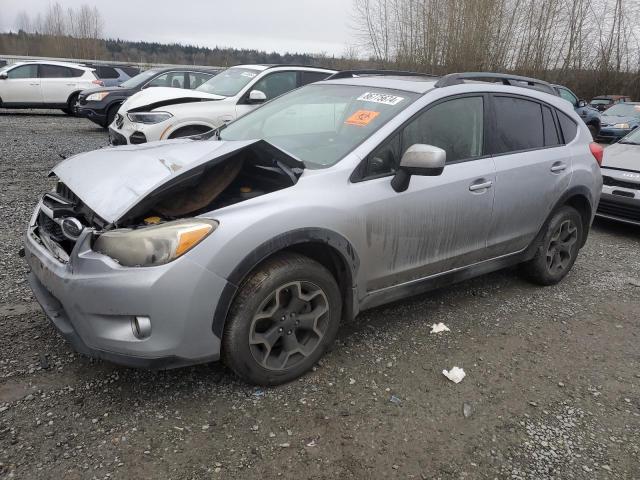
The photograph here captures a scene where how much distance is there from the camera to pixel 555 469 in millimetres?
2418

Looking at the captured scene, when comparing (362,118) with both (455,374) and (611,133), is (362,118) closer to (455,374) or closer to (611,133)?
(455,374)

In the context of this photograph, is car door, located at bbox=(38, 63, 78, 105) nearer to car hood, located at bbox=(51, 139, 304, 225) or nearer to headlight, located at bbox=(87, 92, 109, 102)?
headlight, located at bbox=(87, 92, 109, 102)

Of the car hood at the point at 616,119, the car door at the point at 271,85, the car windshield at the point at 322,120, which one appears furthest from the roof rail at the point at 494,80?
the car hood at the point at 616,119

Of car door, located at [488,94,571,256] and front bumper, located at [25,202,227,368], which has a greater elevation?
car door, located at [488,94,571,256]

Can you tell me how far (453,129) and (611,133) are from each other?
14617mm

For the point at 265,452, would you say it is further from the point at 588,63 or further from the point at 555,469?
the point at 588,63

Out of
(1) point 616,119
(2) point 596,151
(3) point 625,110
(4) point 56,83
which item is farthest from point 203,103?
(3) point 625,110

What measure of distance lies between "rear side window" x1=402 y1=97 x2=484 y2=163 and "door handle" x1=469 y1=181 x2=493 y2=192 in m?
0.20

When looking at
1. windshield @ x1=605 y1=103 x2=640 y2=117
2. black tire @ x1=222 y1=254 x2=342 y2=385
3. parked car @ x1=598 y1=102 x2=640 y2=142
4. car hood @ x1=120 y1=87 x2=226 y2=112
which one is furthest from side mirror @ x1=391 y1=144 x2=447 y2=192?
windshield @ x1=605 y1=103 x2=640 y2=117

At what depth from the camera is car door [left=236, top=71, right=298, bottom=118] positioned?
8.12 metres

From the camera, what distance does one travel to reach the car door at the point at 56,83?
15344 millimetres

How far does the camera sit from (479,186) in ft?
11.6

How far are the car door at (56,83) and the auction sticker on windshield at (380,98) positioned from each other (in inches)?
582

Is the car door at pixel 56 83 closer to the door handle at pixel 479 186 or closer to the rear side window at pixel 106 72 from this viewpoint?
the rear side window at pixel 106 72
